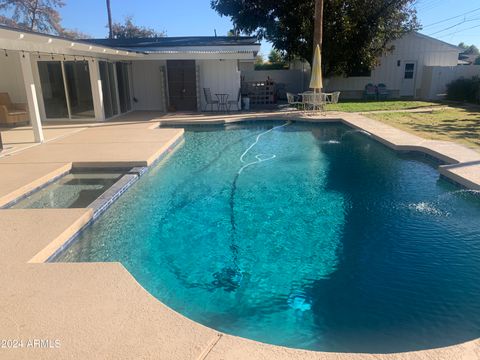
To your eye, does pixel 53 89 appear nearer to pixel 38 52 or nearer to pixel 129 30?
pixel 38 52

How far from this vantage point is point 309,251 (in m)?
4.56

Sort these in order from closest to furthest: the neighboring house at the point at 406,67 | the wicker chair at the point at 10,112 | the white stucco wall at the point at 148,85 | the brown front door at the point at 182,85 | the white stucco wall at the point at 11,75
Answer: the wicker chair at the point at 10,112, the white stucco wall at the point at 11,75, the brown front door at the point at 182,85, the white stucco wall at the point at 148,85, the neighboring house at the point at 406,67

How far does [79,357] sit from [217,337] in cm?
90

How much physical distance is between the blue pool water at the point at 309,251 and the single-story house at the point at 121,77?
A: 5742 mm

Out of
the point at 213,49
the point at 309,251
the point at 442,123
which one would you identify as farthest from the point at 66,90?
the point at 442,123

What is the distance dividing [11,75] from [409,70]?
19.9 metres

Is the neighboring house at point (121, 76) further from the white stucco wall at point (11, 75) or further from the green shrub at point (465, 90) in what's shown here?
the green shrub at point (465, 90)

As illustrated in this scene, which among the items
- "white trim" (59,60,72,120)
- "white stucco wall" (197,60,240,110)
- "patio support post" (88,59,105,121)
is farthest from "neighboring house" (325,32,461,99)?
"white trim" (59,60,72,120)

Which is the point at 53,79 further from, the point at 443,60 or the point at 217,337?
the point at 443,60

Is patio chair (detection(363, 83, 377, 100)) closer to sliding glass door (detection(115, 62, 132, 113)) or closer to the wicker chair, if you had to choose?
sliding glass door (detection(115, 62, 132, 113))

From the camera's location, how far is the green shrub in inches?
711

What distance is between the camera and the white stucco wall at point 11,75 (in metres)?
13.3

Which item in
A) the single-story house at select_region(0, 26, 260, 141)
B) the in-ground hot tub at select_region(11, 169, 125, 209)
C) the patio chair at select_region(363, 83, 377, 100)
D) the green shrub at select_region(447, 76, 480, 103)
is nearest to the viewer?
the in-ground hot tub at select_region(11, 169, 125, 209)

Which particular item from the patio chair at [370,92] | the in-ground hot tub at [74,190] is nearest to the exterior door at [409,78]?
the patio chair at [370,92]
